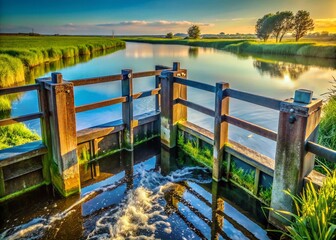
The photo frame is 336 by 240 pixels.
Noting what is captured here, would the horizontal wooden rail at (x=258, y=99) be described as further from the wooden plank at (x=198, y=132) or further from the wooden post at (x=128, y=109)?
the wooden post at (x=128, y=109)

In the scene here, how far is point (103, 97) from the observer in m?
15.2

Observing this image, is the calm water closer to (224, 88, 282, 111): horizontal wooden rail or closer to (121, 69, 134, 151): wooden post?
(224, 88, 282, 111): horizontal wooden rail

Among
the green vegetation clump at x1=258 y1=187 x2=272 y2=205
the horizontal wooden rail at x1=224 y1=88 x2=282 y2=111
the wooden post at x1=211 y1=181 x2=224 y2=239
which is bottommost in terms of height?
the wooden post at x1=211 y1=181 x2=224 y2=239

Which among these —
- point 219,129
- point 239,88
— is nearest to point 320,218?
point 219,129

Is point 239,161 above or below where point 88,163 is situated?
above

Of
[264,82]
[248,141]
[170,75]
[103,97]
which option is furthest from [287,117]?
[264,82]

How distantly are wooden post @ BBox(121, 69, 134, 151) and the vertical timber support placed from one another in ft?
6.21

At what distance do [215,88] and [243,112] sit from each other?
6749 mm

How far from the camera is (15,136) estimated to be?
7.93 meters

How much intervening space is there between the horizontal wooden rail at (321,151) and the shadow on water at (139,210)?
153cm

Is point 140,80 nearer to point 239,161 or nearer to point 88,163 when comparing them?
point 88,163

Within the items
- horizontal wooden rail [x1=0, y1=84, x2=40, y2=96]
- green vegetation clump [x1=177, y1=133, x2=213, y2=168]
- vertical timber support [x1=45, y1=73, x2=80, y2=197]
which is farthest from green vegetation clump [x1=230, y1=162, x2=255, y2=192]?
horizontal wooden rail [x1=0, y1=84, x2=40, y2=96]

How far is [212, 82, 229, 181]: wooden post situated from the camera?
5.60m

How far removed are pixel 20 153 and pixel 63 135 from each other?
0.84m
